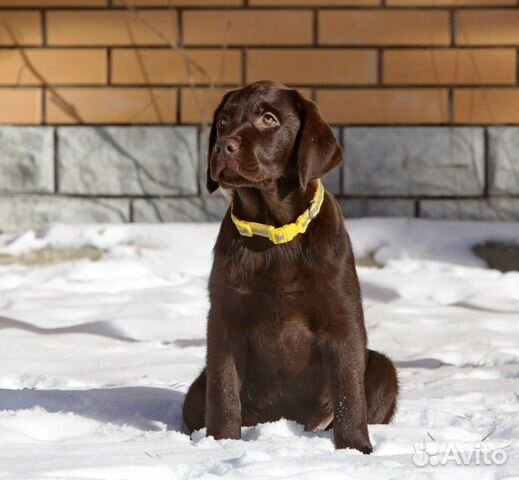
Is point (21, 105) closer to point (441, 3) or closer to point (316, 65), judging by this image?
point (316, 65)

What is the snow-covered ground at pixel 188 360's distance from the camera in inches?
104

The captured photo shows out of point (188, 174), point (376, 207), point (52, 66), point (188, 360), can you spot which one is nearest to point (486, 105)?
point (376, 207)

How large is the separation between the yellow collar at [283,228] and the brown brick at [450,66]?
3.70 m

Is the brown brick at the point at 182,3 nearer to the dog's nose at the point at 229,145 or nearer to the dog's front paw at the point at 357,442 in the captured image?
the dog's nose at the point at 229,145

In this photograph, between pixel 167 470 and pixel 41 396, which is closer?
pixel 167 470

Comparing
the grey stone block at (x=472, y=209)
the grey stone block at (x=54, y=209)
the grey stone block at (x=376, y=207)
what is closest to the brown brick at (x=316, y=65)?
the grey stone block at (x=376, y=207)

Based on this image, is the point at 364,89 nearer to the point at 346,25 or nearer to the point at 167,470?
the point at 346,25

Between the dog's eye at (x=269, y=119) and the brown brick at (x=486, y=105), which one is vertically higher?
the dog's eye at (x=269, y=119)

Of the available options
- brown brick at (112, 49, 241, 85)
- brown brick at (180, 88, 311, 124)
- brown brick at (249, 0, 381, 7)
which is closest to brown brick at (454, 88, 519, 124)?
brown brick at (249, 0, 381, 7)

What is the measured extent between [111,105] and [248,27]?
974 mm

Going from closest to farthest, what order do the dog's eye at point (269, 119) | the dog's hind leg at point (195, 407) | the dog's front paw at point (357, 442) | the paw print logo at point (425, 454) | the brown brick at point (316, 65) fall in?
the paw print logo at point (425, 454) < the dog's front paw at point (357, 442) < the dog's eye at point (269, 119) < the dog's hind leg at point (195, 407) < the brown brick at point (316, 65)

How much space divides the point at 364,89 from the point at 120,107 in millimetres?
1509

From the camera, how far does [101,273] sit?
6180 millimetres

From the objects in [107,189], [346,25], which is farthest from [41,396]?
[346,25]
